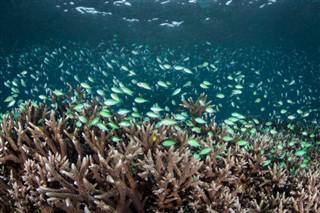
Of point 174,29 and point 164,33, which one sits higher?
point 174,29

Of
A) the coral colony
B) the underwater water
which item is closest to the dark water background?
the underwater water

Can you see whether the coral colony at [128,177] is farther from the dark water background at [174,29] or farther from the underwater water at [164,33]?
the dark water background at [174,29]

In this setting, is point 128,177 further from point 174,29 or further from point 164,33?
point 164,33

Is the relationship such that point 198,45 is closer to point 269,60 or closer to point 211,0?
point 211,0

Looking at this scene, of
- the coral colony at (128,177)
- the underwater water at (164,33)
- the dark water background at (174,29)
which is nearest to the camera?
the coral colony at (128,177)

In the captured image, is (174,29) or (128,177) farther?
(174,29)


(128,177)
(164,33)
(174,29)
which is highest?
(128,177)

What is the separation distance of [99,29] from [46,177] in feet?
96.2

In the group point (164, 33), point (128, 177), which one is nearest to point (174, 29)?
point (164, 33)

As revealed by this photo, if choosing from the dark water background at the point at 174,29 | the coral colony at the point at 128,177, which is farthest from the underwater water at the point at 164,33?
the coral colony at the point at 128,177

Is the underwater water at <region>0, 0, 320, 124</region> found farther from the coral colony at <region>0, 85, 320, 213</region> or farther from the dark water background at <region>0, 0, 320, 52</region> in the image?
the coral colony at <region>0, 85, 320, 213</region>

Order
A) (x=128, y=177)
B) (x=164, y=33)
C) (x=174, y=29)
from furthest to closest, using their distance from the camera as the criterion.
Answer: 1. (x=164, y=33)
2. (x=174, y=29)
3. (x=128, y=177)

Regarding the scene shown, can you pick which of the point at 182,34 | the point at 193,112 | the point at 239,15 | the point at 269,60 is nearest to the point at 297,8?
the point at 239,15

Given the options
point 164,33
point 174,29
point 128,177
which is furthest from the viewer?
point 164,33
